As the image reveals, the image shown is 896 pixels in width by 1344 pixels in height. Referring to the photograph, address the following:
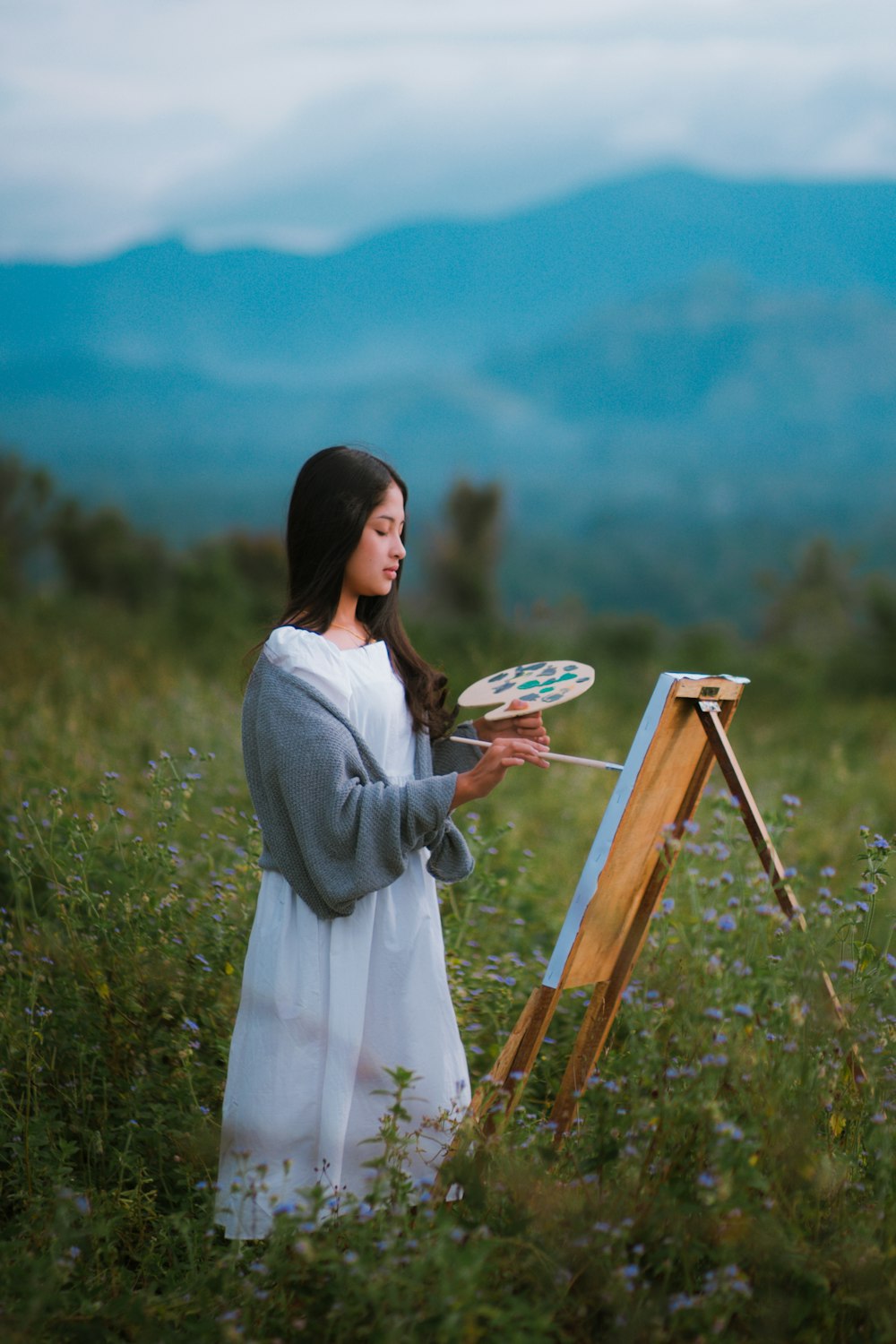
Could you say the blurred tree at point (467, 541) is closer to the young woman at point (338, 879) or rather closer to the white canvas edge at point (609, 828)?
the young woman at point (338, 879)

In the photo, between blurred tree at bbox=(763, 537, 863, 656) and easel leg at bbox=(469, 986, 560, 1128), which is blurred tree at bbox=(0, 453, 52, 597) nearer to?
easel leg at bbox=(469, 986, 560, 1128)

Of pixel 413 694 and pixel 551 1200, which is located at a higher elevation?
pixel 413 694

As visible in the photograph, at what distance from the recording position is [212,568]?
14094 millimetres

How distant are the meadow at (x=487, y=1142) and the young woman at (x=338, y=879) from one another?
0.12 meters

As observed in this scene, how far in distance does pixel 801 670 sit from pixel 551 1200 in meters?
11.8

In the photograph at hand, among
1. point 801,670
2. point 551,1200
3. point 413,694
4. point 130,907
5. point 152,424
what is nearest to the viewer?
point 551,1200

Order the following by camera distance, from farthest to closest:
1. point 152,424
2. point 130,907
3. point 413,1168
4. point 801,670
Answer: point 152,424
point 801,670
point 130,907
point 413,1168

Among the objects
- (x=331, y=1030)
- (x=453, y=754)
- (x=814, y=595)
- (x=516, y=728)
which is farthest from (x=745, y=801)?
(x=814, y=595)

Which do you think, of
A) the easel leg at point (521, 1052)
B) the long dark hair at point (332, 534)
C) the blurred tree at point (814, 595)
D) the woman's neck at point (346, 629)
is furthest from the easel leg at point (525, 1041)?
the blurred tree at point (814, 595)

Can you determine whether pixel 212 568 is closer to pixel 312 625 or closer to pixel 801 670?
pixel 801 670

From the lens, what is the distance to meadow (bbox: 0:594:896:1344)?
79.4 inches

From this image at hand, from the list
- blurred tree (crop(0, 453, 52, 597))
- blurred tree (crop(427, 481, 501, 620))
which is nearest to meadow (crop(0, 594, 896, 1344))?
blurred tree (crop(0, 453, 52, 597))

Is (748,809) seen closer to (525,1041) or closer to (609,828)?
(609,828)

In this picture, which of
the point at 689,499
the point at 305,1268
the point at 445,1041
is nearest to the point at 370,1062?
the point at 445,1041
